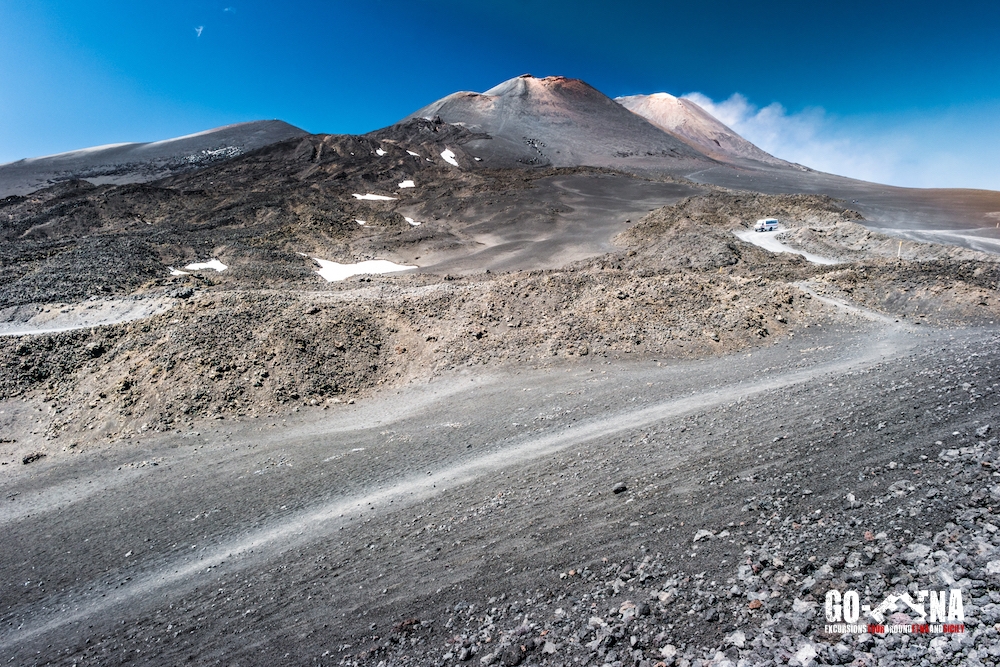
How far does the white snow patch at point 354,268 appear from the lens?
109 feet

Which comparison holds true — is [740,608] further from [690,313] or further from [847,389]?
[690,313]

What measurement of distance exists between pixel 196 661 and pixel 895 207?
5866 cm

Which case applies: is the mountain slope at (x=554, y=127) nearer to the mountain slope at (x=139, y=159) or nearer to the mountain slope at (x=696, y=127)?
the mountain slope at (x=696, y=127)

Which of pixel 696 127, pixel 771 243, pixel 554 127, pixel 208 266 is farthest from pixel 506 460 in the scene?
pixel 696 127

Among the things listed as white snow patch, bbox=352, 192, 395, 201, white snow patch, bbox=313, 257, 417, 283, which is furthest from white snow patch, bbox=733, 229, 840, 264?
white snow patch, bbox=352, 192, 395, 201

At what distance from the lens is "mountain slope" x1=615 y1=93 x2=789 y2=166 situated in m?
117

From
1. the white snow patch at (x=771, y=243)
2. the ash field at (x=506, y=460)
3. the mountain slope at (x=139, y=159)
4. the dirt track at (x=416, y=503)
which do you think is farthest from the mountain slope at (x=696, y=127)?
the dirt track at (x=416, y=503)

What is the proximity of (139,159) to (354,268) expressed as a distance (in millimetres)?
79089

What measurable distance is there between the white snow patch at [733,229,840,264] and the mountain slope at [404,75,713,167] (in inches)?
1970

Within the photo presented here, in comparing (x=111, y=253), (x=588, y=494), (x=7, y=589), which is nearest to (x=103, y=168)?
(x=111, y=253)

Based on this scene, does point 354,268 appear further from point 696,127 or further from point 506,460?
point 696,127

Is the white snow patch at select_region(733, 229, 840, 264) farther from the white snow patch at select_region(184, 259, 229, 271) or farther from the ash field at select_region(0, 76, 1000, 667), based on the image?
the white snow patch at select_region(184, 259, 229, 271)

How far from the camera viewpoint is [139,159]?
87.4 meters

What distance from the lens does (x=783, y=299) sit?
18141 mm
